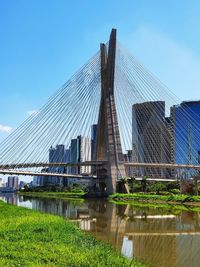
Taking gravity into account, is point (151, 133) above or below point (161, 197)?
above

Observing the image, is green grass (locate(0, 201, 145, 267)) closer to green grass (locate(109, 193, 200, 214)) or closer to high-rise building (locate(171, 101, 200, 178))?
green grass (locate(109, 193, 200, 214))

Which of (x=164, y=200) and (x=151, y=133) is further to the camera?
(x=151, y=133)

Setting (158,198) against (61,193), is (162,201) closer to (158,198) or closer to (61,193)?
(158,198)

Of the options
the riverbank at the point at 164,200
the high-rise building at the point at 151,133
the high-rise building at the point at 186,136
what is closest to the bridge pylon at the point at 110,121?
the high-rise building at the point at 151,133

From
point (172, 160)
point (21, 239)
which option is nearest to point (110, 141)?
point (172, 160)

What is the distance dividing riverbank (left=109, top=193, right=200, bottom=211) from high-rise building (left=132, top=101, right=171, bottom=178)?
926 cm

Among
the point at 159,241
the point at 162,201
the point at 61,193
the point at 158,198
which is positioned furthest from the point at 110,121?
the point at 159,241

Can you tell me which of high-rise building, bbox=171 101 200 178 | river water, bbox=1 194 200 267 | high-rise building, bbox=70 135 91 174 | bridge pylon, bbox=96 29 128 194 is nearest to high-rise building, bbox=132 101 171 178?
high-rise building, bbox=171 101 200 178

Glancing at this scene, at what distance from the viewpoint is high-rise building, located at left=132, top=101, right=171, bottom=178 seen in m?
44.5

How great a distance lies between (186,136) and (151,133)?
1306 centimetres

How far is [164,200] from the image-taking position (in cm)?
3622

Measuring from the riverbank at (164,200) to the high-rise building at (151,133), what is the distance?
30.4 feet

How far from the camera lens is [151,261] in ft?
31.3

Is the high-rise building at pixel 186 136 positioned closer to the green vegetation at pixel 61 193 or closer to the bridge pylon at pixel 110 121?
the bridge pylon at pixel 110 121
